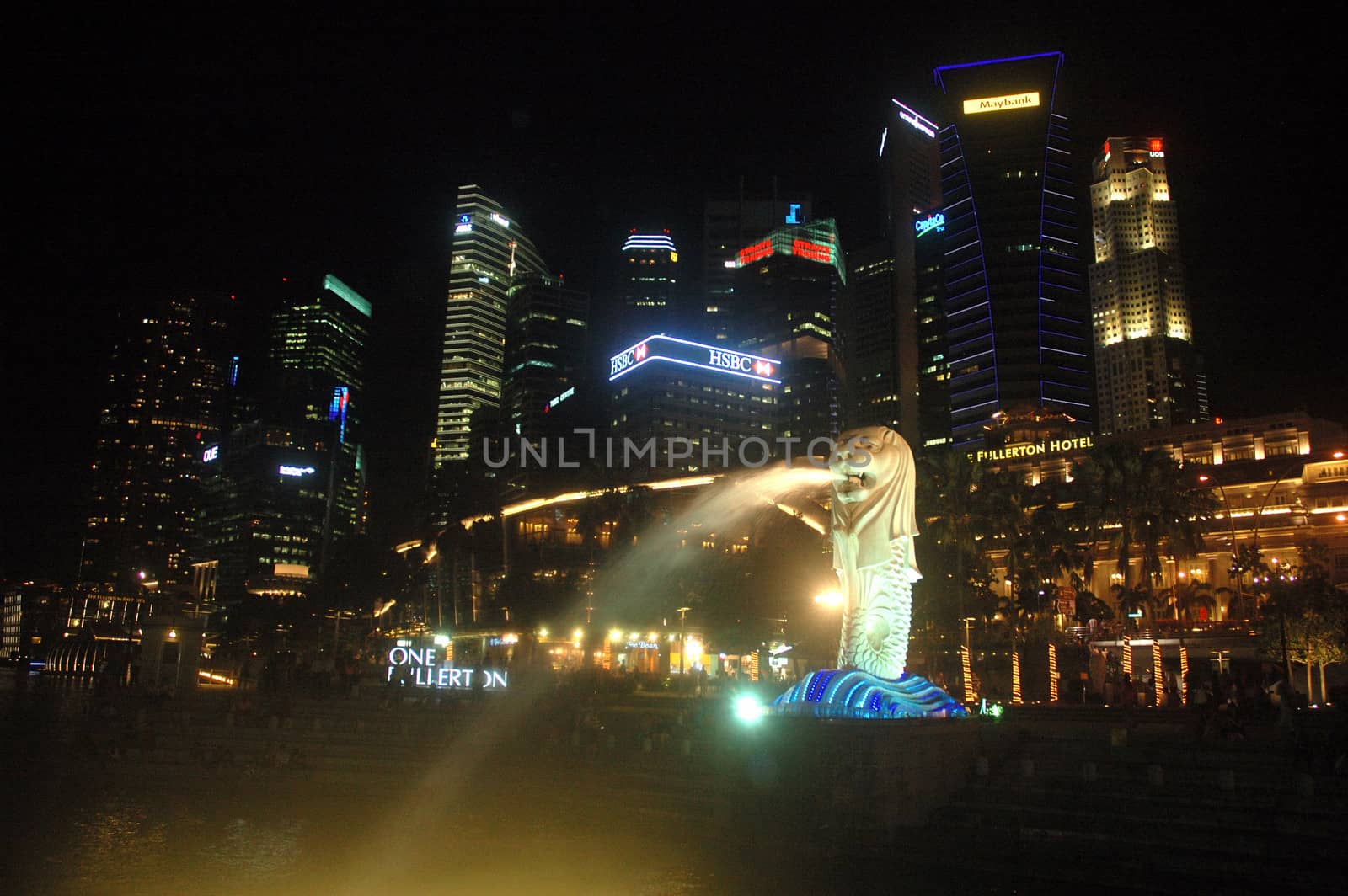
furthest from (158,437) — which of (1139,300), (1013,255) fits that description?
(1139,300)

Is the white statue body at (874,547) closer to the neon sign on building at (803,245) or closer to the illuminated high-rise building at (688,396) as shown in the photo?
the illuminated high-rise building at (688,396)

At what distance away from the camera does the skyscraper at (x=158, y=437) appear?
117125 millimetres

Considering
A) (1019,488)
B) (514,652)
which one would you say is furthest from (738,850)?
(514,652)

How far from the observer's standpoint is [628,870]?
596 inches

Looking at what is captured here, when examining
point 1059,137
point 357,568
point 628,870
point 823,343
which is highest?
point 1059,137

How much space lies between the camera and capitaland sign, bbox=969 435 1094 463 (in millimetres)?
97000

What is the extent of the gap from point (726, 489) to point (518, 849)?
42727 millimetres

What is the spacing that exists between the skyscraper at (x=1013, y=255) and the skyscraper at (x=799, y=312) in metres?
24.3

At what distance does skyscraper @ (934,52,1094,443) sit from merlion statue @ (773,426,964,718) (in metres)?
118

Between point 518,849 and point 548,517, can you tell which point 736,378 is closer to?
point 548,517

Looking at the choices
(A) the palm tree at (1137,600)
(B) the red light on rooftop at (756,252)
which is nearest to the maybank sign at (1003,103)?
(B) the red light on rooftop at (756,252)

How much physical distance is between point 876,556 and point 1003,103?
159360 mm

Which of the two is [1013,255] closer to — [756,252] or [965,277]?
[965,277]

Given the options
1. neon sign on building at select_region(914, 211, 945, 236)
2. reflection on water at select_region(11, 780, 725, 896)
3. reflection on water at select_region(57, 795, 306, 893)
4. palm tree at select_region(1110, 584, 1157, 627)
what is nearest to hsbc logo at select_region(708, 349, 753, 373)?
neon sign on building at select_region(914, 211, 945, 236)
